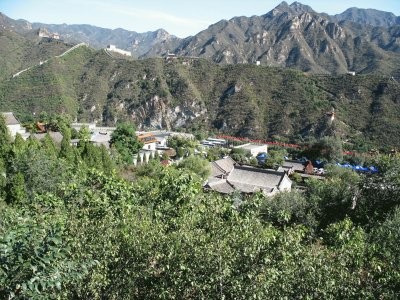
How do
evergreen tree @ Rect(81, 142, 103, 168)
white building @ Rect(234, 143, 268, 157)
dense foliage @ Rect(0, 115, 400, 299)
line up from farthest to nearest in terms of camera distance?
white building @ Rect(234, 143, 268, 157) < evergreen tree @ Rect(81, 142, 103, 168) < dense foliage @ Rect(0, 115, 400, 299)

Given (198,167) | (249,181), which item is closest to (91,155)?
(198,167)

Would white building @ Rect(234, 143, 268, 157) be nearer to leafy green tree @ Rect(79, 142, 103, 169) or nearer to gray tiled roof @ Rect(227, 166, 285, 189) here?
gray tiled roof @ Rect(227, 166, 285, 189)

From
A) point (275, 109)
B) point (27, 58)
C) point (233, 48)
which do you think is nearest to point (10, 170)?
point (275, 109)

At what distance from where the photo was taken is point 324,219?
76.4 ft

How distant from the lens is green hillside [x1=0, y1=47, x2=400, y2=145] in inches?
3376

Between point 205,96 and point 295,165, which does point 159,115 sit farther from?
point 295,165

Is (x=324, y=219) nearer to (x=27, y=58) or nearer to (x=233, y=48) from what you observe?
(x=27, y=58)

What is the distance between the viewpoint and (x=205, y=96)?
105562 mm

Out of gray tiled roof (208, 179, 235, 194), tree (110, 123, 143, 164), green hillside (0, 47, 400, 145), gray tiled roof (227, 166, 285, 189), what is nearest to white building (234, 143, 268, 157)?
green hillside (0, 47, 400, 145)

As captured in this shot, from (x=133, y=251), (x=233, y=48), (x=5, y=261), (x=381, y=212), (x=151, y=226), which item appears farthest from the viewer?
(x=233, y=48)

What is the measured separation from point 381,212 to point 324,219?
133 inches

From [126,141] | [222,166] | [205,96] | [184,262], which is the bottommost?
[222,166]

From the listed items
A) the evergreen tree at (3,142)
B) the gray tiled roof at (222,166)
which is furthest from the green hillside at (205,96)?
the evergreen tree at (3,142)

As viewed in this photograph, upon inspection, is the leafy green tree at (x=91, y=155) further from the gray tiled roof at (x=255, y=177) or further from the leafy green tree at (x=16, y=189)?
the gray tiled roof at (x=255, y=177)
